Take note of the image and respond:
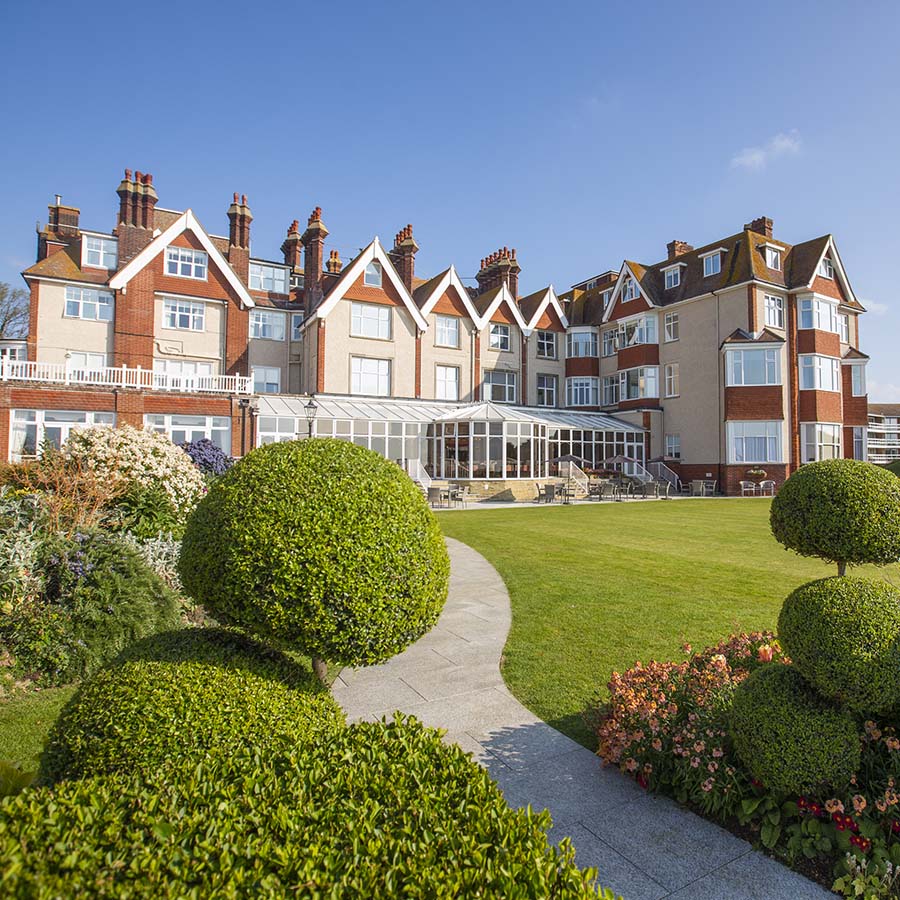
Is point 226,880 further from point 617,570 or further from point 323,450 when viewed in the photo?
point 617,570

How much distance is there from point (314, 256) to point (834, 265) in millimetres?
30211

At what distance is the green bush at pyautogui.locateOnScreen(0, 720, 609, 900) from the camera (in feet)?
5.02

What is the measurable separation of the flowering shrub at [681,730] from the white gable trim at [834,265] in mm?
33994

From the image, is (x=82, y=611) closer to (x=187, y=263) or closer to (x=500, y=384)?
(x=187, y=263)

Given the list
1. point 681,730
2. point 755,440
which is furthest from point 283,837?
point 755,440

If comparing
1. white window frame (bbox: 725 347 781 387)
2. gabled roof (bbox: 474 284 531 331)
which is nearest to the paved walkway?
white window frame (bbox: 725 347 781 387)

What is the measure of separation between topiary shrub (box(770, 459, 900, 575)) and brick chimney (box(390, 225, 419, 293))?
33682 mm

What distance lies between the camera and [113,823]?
67.3 inches

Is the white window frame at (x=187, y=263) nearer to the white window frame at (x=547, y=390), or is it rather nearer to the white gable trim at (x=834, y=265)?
the white window frame at (x=547, y=390)

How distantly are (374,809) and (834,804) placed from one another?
103 inches

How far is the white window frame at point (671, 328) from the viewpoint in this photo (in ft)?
115

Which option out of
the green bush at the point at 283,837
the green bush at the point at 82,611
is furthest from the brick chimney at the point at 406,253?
the green bush at the point at 283,837

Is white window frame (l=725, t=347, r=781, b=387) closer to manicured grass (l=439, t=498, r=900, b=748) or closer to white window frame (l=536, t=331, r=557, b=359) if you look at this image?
white window frame (l=536, t=331, r=557, b=359)

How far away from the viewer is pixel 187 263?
97.7 ft
